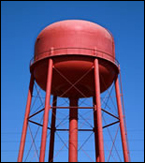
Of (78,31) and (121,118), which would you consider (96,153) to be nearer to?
(121,118)

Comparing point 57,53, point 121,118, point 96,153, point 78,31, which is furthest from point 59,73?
point 96,153

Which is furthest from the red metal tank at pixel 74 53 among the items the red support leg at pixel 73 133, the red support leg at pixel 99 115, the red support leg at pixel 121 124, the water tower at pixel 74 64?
the red support leg at pixel 73 133

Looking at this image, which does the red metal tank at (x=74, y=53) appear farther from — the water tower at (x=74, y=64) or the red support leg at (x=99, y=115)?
the red support leg at (x=99, y=115)

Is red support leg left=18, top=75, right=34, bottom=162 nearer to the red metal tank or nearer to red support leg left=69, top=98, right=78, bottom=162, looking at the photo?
the red metal tank

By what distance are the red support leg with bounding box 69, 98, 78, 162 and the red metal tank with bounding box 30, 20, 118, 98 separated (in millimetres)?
1373

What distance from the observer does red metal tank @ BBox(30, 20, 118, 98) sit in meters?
14.7

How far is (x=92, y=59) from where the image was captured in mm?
14789

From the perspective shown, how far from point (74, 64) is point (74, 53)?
1.93 feet

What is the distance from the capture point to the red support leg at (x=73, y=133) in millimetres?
15531

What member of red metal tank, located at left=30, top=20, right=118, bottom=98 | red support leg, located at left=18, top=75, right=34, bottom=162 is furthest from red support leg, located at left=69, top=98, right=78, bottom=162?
red support leg, located at left=18, top=75, right=34, bottom=162

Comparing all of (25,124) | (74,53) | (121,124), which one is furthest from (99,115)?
(25,124)

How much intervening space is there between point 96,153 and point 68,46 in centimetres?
691

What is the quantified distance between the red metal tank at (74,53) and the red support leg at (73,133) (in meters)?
1.37

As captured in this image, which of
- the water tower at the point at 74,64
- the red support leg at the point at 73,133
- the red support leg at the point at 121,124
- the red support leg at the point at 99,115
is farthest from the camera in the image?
the red support leg at the point at 73,133
